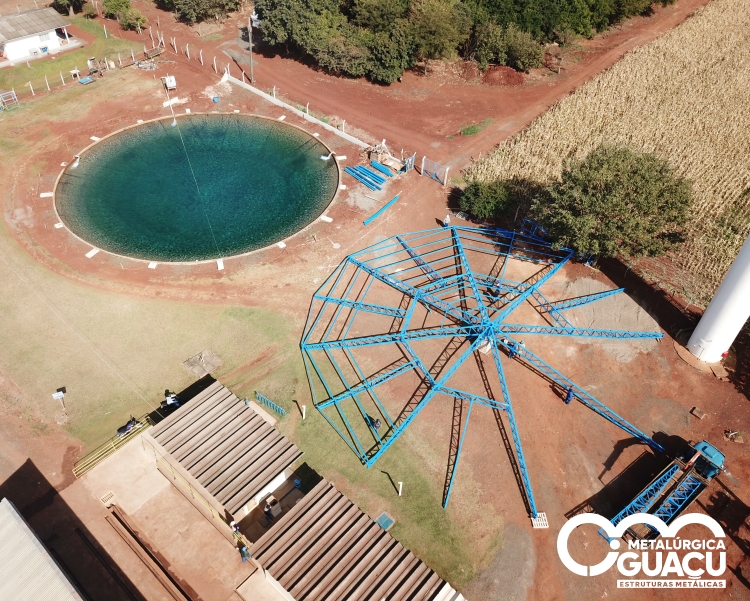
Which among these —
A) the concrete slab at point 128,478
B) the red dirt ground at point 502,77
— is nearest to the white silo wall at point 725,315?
the concrete slab at point 128,478

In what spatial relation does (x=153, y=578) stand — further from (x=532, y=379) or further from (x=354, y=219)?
(x=354, y=219)

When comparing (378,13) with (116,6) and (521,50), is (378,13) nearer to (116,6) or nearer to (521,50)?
(521,50)

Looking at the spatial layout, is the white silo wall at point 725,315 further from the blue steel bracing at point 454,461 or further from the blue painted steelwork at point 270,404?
the blue painted steelwork at point 270,404

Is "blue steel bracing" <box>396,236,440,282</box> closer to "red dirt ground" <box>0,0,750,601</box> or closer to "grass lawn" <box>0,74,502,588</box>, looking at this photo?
"red dirt ground" <box>0,0,750,601</box>

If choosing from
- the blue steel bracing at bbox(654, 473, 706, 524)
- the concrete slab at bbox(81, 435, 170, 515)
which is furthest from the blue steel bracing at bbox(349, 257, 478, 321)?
the concrete slab at bbox(81, 435, 170, 515)

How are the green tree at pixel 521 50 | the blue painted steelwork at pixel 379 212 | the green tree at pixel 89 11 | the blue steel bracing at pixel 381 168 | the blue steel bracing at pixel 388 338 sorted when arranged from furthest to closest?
the green tree at pixel 89 11 → the green tree at pixel 521 50 → the blue steel bracing at pixel 381 168 → the blue painted steelwork at pixel 379 212 → the blue steel bracing at pixel 388 338

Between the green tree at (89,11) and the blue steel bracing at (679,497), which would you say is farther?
the green tree at (89,11)
